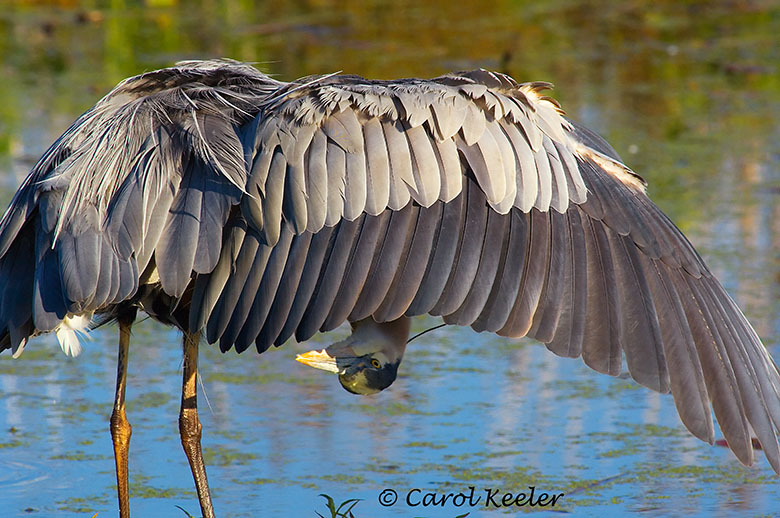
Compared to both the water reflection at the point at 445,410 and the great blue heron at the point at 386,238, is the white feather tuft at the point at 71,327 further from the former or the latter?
the water reflection at the point at 445,410

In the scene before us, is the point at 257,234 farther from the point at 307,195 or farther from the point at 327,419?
the point at 327,419

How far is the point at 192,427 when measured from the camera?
14.4 feet

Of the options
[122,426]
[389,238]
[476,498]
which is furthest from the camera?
[476,498]

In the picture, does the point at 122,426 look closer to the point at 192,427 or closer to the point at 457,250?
the point at 192,427

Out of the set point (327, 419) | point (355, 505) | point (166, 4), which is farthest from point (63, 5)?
point (355, 505)

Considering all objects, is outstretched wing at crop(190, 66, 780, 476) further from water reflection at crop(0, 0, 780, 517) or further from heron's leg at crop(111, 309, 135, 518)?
water reflection at crop(0, 0, 780, 517)

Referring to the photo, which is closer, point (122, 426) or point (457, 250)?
point (457, 250)

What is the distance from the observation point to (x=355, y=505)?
4332 millimetres

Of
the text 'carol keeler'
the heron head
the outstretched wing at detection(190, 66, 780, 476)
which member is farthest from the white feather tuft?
the text 'carol keeler'

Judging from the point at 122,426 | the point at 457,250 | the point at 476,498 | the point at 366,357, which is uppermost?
the point at 457,250

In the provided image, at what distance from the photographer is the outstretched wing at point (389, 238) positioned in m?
3.56

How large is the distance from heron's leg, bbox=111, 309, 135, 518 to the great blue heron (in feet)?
1.30

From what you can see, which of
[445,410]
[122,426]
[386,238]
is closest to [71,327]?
[122,426]

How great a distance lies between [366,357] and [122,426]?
85cm
